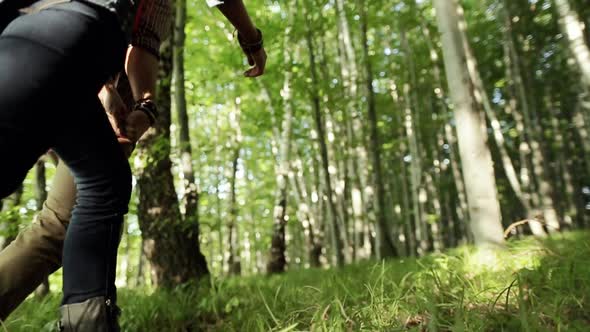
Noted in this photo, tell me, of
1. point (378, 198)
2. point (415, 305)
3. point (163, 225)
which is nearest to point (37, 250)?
point (415, 305)

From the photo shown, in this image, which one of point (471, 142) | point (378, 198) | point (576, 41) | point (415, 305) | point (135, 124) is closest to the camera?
point (135, 124)

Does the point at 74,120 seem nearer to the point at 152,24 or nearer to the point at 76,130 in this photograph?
the point at 76,130

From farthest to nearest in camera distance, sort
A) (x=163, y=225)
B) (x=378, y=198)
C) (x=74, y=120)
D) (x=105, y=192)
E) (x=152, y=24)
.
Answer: (x=378, y=198) → (x=163, y=225) → (x=152, y=24) → (x=105, y=192) → (x=74, y=120)

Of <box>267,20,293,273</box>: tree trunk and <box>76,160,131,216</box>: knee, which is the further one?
<box>267,20,293,273</box>: tree trunk

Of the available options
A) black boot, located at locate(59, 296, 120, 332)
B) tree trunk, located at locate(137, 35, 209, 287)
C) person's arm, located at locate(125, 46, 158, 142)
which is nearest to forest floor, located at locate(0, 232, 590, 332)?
tree trunk, located at locate(137, 35, 209, 287)

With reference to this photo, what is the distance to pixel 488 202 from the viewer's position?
14.3 ft

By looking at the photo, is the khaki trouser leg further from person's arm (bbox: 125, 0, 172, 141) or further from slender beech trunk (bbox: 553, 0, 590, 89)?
slender beech trunk (bbox: 553, 0, 590, 89)

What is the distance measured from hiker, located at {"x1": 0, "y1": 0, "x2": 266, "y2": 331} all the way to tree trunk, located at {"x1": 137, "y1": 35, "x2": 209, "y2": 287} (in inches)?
83.3

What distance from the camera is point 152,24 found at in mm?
1589

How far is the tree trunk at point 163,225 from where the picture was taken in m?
3.86

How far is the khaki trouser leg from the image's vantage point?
5.16ft

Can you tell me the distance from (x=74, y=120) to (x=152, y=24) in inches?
21.9

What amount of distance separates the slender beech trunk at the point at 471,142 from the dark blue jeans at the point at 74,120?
387 cm

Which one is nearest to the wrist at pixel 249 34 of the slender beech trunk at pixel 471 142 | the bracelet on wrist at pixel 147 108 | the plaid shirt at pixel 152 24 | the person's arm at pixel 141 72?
the plaid shirt at pixel 152 24
